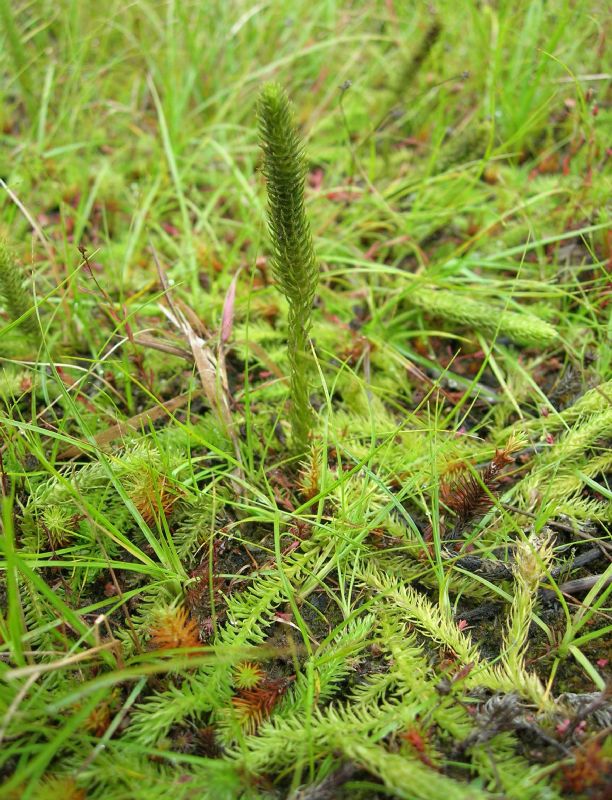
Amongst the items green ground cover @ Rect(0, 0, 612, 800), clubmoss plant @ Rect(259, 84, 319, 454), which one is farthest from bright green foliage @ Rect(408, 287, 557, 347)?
clubmoss plant @ Rect(259, 84, 319, 454)

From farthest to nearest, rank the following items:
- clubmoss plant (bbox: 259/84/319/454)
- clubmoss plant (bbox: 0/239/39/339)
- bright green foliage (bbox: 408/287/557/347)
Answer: bright green foliage (bbox: 408/287/557/347), clubmoss plant (bbox: 0/239/39/339), clubmoss plant (bbox: 259/84/319/454)

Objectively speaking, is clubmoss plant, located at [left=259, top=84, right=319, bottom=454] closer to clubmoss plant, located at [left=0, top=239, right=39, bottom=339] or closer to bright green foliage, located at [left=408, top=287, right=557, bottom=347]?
bright green foliage, located at [left=408, top=287, right=557, bottom=347]

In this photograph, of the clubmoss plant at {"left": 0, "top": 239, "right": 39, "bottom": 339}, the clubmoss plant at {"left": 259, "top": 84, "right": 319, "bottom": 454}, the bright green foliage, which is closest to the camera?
the clubmoss plant at {"left": 259, "top": 84, "right": 319, "bottom": 454}

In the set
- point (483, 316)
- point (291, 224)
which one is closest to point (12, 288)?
point (291, 224)

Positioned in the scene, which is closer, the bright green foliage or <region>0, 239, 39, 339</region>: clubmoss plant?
<region>0, 239, 39, 339</region>: clubmoss plant

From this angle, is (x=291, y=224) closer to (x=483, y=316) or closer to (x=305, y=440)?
(x=305, y=440)

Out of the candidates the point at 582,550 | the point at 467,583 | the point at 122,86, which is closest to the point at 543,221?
the point at 582,550

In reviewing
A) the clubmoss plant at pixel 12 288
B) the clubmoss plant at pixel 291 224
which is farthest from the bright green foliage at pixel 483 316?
the clubmoss plant at pixel 12 288

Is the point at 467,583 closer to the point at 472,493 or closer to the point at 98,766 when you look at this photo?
the point at 472,493
